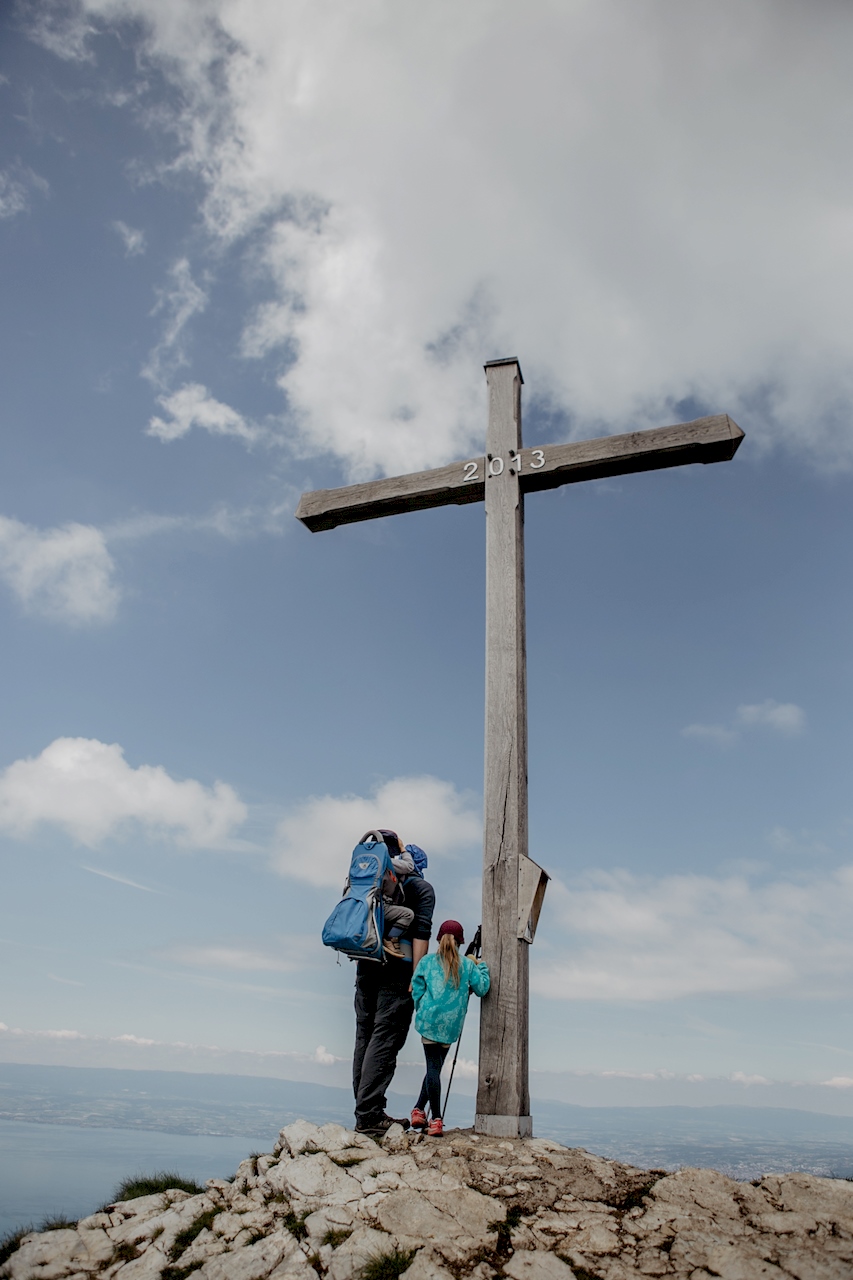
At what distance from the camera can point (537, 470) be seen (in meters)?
7.26

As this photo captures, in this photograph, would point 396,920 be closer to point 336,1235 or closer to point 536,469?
point 336,1235

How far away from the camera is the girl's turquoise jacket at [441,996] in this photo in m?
5.73

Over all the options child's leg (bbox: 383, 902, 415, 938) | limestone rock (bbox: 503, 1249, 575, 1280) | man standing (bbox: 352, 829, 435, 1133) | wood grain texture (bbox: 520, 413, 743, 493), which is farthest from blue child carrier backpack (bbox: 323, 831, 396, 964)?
wood grain texture (bbox: 520, 413, 743, 493)

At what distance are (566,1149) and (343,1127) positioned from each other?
1.44 m

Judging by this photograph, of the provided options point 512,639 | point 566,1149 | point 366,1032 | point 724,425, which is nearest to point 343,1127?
point 366,1032

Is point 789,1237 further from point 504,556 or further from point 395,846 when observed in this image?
point 504,556

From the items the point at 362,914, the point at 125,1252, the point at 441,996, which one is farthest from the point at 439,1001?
the point at 125,1252

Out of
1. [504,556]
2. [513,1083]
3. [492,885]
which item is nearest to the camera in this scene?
[513,1083]

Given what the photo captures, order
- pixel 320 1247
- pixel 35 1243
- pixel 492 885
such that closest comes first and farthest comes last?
pixel 320 1247 < pixel 35 1243 < pixel 492 885

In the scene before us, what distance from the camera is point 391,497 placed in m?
7.80

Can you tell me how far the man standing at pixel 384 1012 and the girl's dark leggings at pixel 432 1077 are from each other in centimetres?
20

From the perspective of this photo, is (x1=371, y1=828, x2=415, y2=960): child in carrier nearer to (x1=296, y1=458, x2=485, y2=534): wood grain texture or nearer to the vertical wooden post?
the vertical wooden post

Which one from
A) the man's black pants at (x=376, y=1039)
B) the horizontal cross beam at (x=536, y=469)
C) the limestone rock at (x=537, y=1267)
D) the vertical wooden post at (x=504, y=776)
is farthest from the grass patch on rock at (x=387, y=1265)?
the horizontal cross beam at (x=536, y=469)

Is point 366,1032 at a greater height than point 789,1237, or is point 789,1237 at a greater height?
point 366,1032
